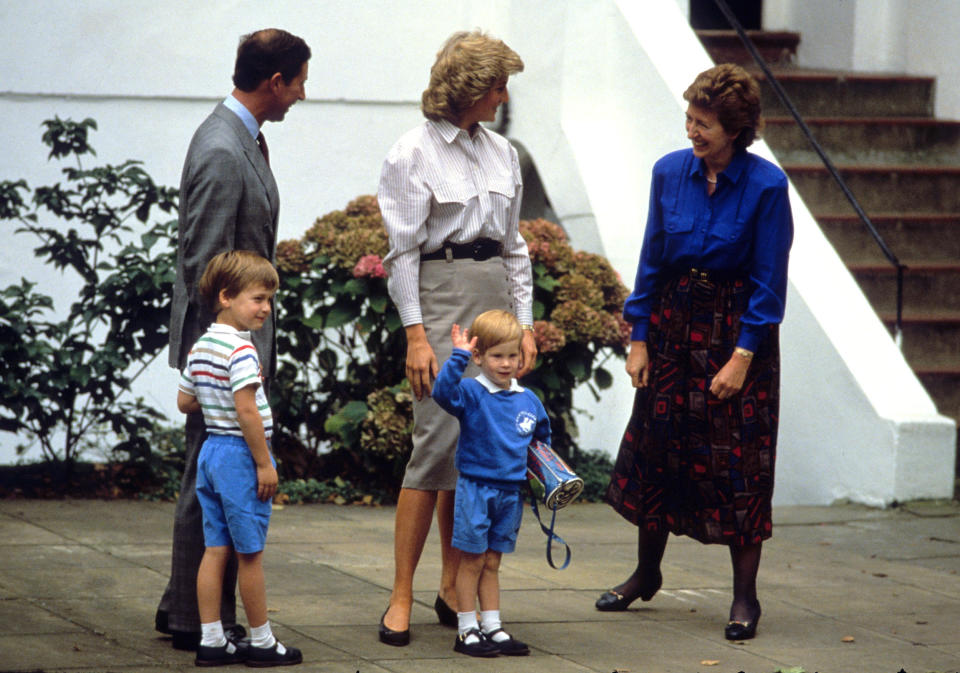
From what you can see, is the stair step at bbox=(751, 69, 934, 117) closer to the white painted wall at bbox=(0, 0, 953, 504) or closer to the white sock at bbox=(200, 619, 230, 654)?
the white painted wall at bbox=(0, 0, 953, 504)

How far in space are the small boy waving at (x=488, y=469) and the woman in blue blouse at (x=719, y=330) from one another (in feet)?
2.40

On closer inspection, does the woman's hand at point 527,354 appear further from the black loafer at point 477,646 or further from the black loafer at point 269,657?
the black loafer at point 269,657

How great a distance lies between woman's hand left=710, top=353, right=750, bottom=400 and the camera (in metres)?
4.86

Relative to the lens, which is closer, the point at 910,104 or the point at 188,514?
the point at 188,514

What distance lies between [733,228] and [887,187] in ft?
15.7

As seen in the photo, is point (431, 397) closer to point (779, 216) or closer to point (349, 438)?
point (779, 216)

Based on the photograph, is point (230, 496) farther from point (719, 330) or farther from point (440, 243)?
point (719, 330)

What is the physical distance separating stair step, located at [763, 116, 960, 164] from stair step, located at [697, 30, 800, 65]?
43.3 inches

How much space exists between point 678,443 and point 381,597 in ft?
3.88

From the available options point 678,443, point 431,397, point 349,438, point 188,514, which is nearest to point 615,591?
point 678,443

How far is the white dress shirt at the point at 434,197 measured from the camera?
462 centimetres

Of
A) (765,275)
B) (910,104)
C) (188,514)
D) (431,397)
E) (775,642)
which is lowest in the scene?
(775,642)

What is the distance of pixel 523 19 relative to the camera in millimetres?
9031

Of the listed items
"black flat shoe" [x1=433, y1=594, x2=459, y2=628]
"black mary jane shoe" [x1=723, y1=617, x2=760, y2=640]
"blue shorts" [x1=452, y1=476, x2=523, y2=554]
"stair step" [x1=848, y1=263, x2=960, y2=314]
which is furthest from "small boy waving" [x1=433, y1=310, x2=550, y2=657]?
"stair step" [x1=848, y1=263, x2=960, y2=314]
